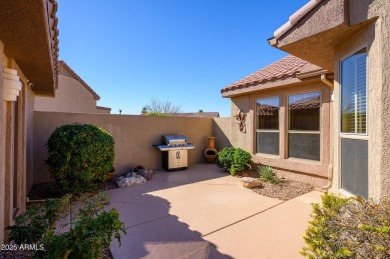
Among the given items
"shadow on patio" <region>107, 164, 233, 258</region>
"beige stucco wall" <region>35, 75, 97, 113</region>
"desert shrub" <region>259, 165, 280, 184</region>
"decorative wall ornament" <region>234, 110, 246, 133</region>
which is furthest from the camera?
"beige stucco wall" <region>35, 75, 97, 113</region>

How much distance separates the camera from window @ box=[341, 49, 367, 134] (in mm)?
3156

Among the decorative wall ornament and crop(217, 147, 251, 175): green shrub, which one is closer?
crop(217, 147, 251, 175): green shrub

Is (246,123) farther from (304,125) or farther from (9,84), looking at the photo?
(9,84)

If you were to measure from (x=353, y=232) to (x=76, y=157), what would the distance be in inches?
251

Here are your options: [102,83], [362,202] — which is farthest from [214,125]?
[102,83]

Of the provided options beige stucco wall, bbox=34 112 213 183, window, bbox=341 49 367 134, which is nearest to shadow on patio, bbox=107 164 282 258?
beige stucco wall, bbox=34 112 213 183

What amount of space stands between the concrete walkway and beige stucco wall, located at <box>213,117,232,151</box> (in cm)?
443

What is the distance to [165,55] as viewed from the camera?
62.0ft

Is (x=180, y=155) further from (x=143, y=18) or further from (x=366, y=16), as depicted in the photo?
(x=366, y=16)

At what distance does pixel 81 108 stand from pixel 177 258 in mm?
16498

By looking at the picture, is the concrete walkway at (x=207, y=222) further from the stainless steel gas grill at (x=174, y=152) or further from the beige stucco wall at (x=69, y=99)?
the beige stucco wall at (x=69, y=99)

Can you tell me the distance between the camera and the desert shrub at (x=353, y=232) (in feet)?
5.53

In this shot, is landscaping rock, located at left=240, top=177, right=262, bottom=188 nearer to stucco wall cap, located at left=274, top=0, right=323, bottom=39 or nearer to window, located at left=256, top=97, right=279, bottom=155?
window, located at left=256, top=97, right=279, bottom=155

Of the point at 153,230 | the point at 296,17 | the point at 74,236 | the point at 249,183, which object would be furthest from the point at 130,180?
the point at 296,17
